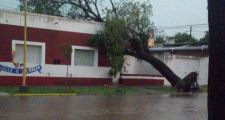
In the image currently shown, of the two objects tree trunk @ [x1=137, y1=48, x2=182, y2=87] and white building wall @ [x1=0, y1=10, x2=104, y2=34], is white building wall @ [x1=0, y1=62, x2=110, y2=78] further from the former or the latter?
tree trunk @ [x1=137, y1=48, x2=182, y2=87]

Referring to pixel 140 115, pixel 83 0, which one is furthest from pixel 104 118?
pixel 83 0

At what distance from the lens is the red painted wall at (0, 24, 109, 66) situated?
33.7 meters

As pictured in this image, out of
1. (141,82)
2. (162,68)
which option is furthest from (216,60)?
(141,82)

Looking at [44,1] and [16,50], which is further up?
[44,1]

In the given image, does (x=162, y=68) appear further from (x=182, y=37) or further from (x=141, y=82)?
(x=182, y=37)

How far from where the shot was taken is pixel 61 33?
36.8 meters

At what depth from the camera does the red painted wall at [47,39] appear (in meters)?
33.7

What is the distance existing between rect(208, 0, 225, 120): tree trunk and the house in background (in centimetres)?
2978

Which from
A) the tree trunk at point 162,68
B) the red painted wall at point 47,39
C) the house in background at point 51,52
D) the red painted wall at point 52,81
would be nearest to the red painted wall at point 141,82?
the house in background at point 51,52

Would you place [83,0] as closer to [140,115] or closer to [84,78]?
[84,78]

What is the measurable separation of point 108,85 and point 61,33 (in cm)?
602

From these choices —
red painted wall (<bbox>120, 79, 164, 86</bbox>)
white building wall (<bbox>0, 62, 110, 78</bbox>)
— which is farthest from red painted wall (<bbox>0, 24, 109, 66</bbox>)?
red painted wall (<bbox>120, 79, 164, 86</bbox>)

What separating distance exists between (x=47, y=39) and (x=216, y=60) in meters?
31.7

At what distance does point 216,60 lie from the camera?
15.8ft
